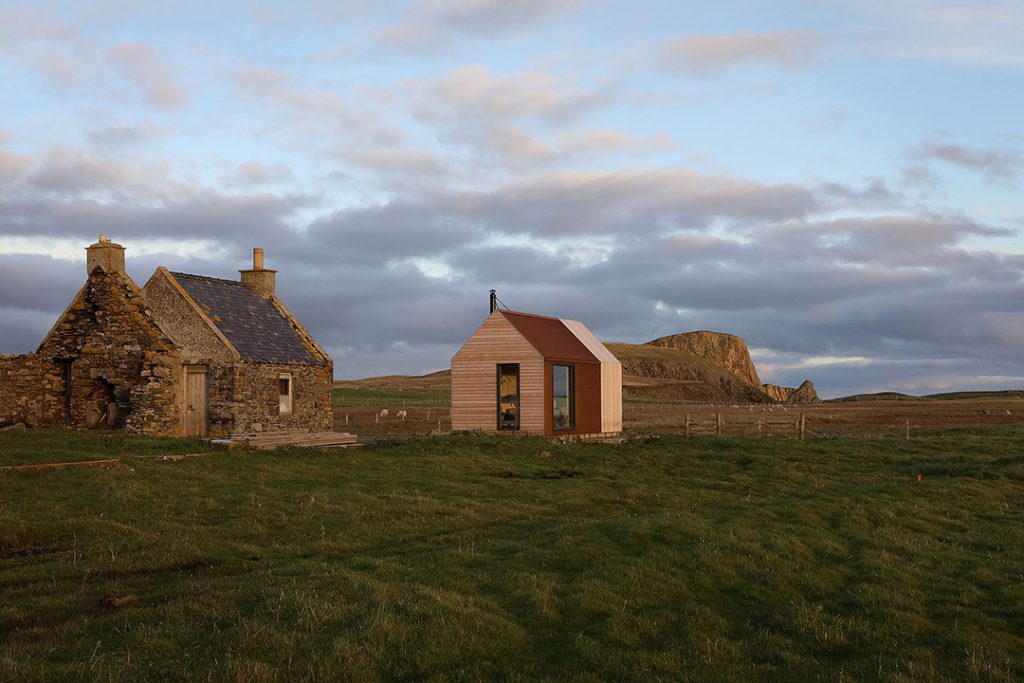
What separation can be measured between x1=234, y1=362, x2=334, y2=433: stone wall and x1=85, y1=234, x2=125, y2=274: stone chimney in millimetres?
6466

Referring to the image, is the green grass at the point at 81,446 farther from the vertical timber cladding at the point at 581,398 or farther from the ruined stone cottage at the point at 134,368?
the vertical timber cladding at the point at 581,398

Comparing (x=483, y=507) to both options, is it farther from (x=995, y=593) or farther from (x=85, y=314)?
(x=85, y=314)

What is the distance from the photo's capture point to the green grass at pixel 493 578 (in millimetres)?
10312

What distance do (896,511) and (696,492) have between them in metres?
5.47

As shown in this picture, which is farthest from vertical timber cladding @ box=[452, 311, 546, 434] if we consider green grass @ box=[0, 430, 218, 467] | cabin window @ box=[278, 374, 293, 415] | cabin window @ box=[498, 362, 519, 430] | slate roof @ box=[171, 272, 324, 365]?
green grass @ box=[0, 430, 218, 467]

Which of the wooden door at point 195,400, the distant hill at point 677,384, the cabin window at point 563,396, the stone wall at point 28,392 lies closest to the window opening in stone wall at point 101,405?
the stone wall at point 28,392

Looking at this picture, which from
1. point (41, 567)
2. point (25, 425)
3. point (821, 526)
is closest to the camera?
point (41, 567)

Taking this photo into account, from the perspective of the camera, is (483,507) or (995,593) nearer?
(995,593)

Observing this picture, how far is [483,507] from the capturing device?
68.8ft

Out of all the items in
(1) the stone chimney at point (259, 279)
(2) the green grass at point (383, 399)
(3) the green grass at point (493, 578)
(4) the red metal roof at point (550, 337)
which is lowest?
(3) the green grass at point (493, 578)

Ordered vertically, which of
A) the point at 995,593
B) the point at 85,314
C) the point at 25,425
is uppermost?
the point at 85,314

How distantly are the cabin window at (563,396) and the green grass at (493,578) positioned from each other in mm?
16610

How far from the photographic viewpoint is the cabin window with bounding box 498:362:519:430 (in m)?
42.6

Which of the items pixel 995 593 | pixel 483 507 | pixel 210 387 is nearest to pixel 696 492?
pixel 483 507
